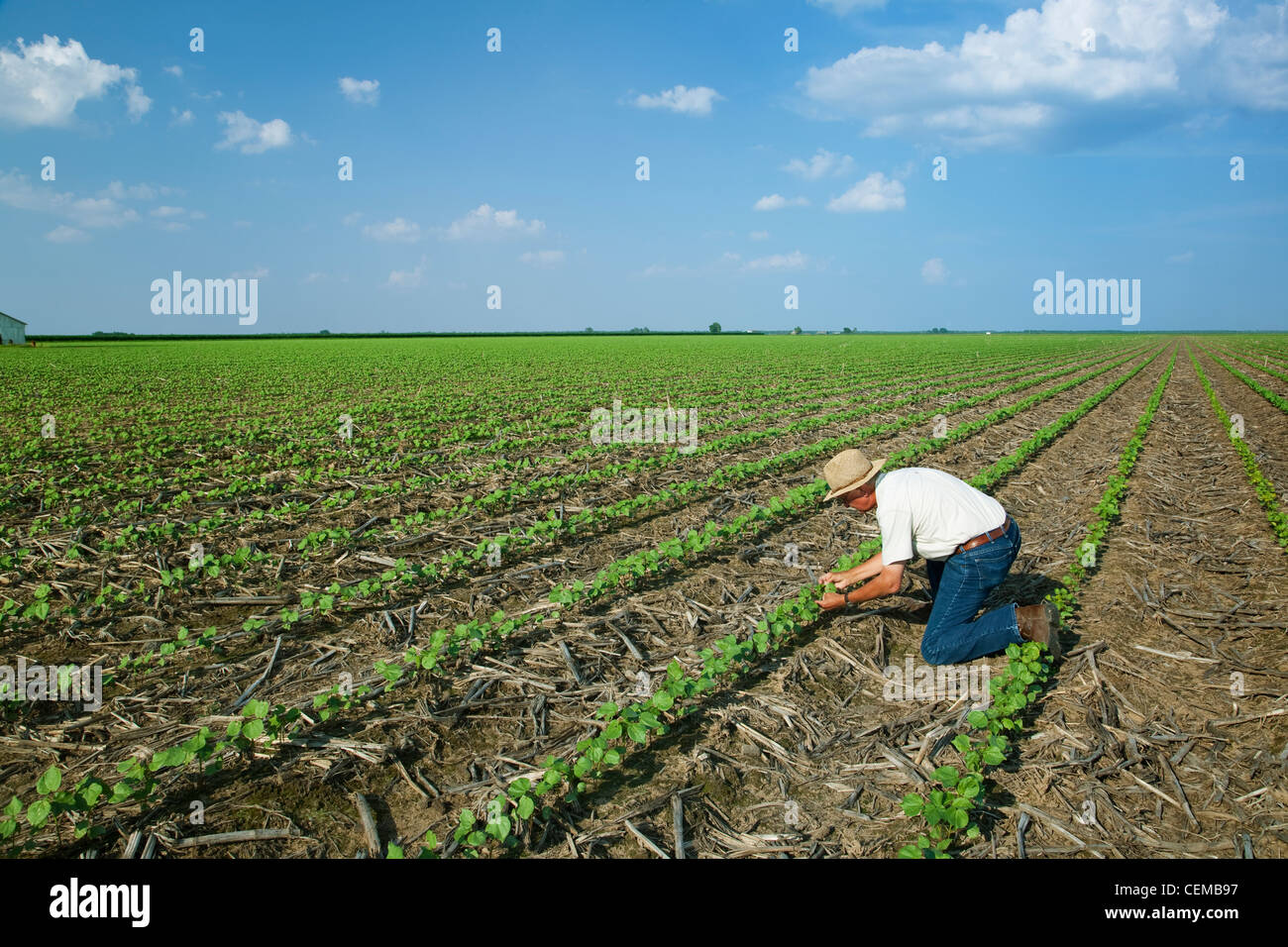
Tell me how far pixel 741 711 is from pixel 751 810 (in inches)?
31.4

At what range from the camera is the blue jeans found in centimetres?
452

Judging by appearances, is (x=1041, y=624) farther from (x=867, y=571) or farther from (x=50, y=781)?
(x=50, y=781)

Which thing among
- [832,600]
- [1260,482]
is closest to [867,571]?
[832,600]

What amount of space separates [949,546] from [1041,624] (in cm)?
73

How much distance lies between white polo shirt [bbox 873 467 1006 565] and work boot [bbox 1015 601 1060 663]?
1.97ft

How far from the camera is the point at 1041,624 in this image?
14.7 ft

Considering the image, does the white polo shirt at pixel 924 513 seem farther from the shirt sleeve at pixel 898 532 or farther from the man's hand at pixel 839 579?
the man's hand at pixel 839 579

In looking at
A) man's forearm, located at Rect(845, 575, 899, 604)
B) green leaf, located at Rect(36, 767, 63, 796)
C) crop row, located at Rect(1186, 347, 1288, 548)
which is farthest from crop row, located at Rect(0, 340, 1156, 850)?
crop row, located at Rect(1186, 347, 1288, 548)

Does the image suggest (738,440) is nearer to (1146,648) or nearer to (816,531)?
(816,531)

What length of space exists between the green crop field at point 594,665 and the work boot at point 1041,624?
0.10m

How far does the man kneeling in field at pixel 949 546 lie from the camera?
445 cm

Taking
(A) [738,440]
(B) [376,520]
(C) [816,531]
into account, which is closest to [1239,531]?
(C) [816,531]

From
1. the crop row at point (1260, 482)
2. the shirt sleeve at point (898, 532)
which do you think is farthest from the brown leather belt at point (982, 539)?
the crop row at point (1260, 482)
